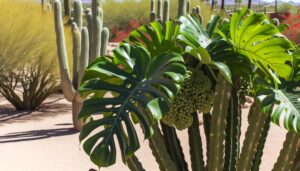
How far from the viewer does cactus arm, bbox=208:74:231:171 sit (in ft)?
9.11

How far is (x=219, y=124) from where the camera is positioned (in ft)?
9.37

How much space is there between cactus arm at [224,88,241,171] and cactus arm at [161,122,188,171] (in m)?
0.30

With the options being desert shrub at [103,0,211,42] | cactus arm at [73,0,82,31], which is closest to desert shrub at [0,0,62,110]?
cactus arm at [73,0,82,31]

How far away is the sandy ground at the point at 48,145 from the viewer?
6.08 metres

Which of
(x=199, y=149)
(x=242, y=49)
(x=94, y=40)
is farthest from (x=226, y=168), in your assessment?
(x=94, y=40)

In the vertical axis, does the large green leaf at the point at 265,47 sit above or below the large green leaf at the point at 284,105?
above

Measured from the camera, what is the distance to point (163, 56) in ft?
8.38

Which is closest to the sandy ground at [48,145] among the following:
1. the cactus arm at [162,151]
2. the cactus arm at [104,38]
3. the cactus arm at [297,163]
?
the cactus arm at [104,38]

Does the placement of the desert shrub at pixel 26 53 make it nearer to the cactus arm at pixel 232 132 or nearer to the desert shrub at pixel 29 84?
the desert shrub at pixel 29 84

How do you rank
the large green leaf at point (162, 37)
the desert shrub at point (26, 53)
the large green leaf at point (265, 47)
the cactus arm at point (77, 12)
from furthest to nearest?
the desert shrub at point (26, 53)
the cactus arm at point (77, 12)
the large green leaf at point (162, 37)
the large green leaf at point (265, 47)

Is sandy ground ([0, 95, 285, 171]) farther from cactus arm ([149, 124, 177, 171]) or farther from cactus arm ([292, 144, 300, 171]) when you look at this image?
cactus arm ([292, 144, 300, 171])

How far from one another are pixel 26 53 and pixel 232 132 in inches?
312

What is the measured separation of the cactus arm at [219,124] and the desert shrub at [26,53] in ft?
25.6

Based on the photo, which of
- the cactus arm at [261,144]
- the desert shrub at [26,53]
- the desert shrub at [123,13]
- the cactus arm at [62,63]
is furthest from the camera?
the desert shrub at [123,13]
